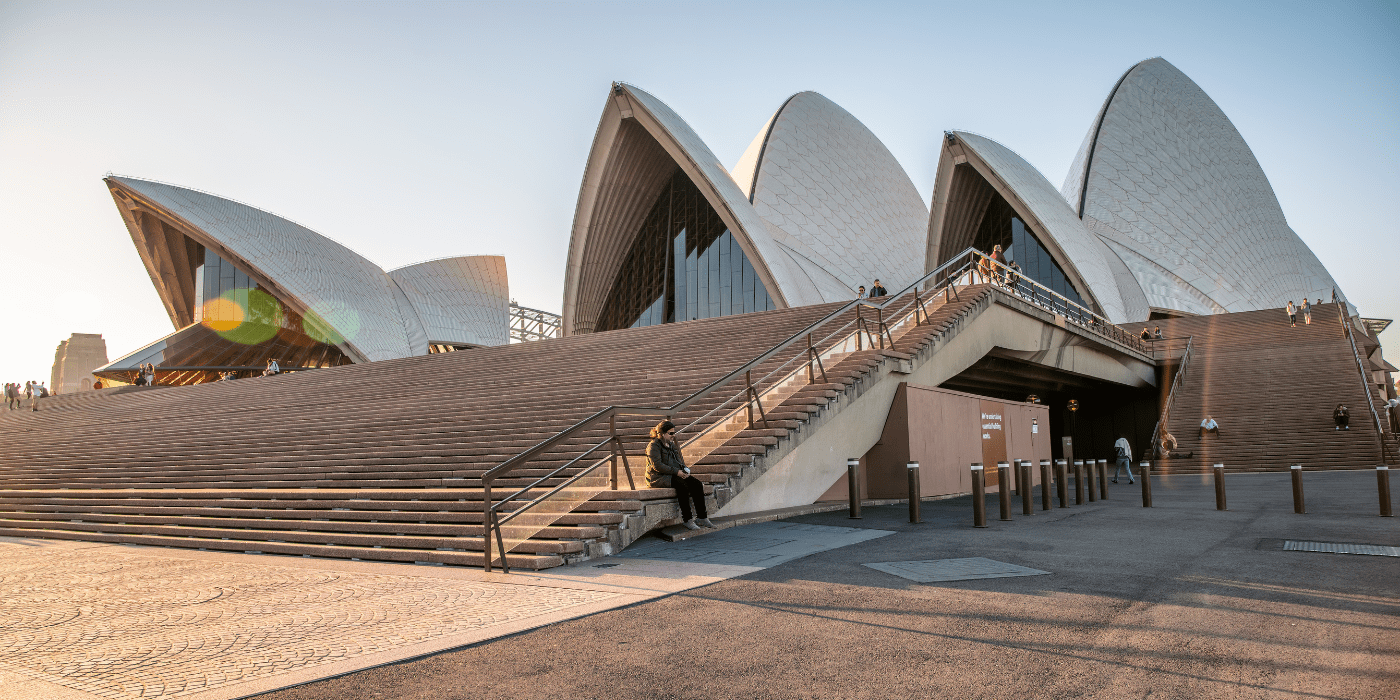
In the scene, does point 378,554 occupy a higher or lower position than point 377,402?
lower

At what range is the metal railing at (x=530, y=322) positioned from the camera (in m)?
56.5

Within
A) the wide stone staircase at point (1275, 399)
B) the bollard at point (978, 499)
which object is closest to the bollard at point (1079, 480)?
the bollard at point (978, 499)

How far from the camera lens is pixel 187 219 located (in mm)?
36031

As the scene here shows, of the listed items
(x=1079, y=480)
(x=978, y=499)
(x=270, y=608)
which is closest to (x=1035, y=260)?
(x=1079, y=480)

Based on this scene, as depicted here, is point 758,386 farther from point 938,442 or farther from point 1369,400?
point 1369,400

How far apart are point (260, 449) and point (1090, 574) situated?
11310 millimetres

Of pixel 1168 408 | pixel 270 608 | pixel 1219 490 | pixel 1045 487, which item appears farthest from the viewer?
pixel 1168 408

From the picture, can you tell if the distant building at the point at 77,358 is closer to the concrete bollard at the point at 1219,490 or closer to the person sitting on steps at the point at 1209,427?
the person sitting on steps at the point at 1209,427

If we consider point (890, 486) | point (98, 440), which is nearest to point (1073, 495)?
point (890, 486)

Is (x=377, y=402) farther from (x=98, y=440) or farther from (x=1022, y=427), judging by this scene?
(x=1022, y=427)

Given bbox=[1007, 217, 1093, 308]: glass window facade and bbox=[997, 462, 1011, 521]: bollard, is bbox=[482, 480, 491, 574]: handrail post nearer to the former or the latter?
bbox=[997, 462, 1011, 521]: bollard

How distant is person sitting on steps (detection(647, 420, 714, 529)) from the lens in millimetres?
7711

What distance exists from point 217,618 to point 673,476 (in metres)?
3.82

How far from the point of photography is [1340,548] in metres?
6.71
